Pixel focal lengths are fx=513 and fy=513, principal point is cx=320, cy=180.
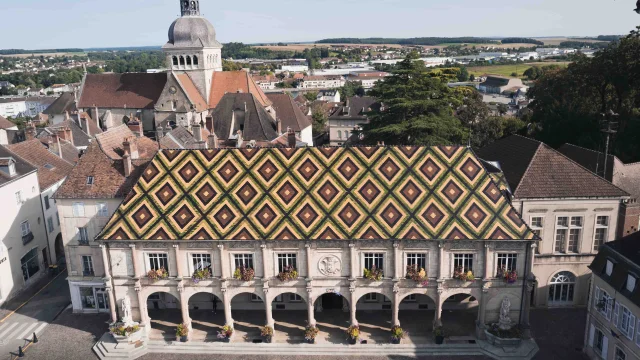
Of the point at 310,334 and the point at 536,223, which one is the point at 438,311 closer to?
the point at 310,334

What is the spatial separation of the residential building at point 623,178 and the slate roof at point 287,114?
39.1m

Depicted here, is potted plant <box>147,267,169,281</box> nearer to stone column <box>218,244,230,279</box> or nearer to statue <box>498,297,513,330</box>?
stone column <box>218,244,230,279</box>

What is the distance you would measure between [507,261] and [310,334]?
11.0 m

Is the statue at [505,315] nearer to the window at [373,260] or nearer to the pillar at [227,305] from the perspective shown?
the window at [373,260]

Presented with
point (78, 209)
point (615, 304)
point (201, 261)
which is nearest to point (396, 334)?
point (615, 304)

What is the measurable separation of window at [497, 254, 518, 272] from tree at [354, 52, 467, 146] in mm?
16017

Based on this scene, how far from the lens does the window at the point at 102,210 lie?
100 feet

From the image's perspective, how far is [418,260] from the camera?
26.8m

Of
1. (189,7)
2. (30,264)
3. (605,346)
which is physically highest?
(189,7)

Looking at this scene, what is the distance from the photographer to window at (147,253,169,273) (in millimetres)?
27766

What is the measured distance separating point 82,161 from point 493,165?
25.6 metres

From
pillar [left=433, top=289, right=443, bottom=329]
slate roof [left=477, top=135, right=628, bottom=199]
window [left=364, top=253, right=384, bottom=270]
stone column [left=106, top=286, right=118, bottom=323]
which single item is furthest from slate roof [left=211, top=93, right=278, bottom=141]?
pillar [left=433, top=289, right=443, bottom=329]

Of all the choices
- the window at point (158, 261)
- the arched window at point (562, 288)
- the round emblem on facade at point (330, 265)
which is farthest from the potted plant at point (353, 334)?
the arched window at point (562, 288)

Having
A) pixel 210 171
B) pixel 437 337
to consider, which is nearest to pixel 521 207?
pixel 437 337
